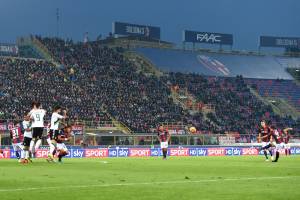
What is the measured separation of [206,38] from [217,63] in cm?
1089

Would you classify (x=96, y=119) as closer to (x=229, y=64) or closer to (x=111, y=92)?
(x=111, y=92)

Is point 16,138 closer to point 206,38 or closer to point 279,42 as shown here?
point 206,38

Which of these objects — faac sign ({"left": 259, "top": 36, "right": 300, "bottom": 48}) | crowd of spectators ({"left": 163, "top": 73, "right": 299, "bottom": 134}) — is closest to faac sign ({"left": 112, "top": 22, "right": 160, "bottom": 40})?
crowd of spectators ({"left": 163, "top": 73, "right": 299, "bottom": 134})

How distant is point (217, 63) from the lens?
99625mm

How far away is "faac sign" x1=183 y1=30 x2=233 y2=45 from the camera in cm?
10581

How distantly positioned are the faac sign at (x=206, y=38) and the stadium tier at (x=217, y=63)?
17.6ft

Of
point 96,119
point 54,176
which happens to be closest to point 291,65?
point 96,119

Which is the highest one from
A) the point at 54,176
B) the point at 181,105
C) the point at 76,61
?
the point at 76,61

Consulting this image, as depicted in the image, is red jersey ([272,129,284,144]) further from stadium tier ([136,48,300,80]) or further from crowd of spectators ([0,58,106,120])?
stadium tier ([136,48,300,80])

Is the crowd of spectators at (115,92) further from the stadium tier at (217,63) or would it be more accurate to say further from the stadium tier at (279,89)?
the stadium tier at (279,89)

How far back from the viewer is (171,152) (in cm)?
5878

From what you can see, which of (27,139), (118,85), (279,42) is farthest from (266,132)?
(279,42)

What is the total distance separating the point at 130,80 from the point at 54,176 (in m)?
62.9

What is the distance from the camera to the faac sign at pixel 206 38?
10581 cm
